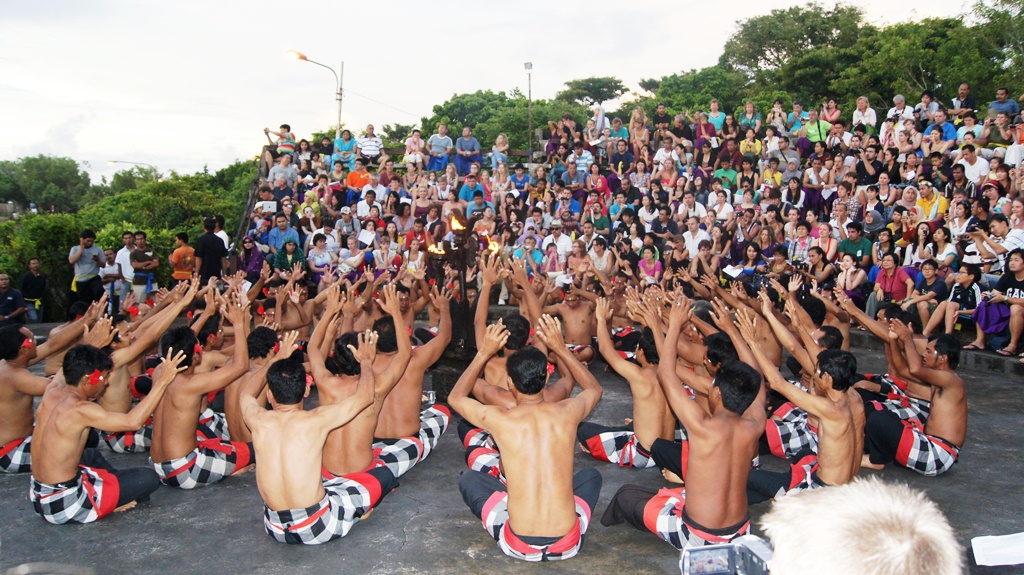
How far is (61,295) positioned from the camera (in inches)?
615

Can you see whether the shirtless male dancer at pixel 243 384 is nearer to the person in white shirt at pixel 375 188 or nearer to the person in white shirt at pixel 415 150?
the person in white shirt at pixel 375 188

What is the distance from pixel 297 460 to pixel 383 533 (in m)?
0.78

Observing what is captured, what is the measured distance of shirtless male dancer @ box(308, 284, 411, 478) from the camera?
551 centimetres

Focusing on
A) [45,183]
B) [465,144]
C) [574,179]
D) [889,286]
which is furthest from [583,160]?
[45,183]

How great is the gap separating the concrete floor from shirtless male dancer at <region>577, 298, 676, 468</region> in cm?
12

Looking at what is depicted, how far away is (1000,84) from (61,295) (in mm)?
21697

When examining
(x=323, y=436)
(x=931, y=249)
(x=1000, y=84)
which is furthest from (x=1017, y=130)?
(x=323, y=436)

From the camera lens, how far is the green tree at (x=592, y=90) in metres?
50.7

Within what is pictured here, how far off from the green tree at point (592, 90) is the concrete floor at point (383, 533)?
46495mm

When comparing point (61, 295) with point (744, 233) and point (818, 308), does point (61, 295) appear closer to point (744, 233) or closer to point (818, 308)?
point (744, 233)

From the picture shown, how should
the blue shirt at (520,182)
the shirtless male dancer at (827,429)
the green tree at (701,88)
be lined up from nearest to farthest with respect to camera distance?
1. the shirtless male dancer at (827,429)
2. the blue shirt at (520,182)
3. the green tree at (701,88)

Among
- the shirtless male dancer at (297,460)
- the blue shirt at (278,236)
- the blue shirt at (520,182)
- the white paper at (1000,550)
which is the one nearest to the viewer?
the white paper at (1000,550)

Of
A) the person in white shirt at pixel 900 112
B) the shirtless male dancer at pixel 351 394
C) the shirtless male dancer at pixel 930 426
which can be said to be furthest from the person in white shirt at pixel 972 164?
the shirtless male dancer at pixel 351 394

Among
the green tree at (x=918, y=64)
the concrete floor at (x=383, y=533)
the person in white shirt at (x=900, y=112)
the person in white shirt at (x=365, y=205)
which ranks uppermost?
the green tree at (x=918, y=64)
